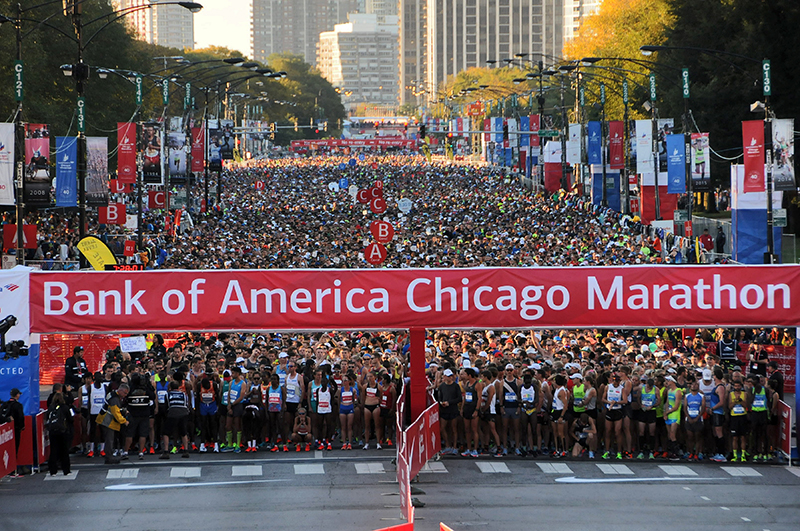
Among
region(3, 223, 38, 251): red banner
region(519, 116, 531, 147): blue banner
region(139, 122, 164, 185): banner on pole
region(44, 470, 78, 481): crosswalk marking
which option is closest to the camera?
region(44, 470, 78, 481): crosswalk marking

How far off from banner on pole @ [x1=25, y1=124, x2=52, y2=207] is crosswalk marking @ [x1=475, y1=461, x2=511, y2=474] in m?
14.3

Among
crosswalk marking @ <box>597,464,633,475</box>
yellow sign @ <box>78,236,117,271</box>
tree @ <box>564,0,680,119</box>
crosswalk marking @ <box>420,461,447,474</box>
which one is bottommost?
crosswalk marking @ <box>597,464,633,475</box>

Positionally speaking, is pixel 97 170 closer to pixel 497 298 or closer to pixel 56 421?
pixel 56 421

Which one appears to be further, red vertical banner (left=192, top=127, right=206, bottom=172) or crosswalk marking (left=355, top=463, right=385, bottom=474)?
red vertical banner (left=192, top=127, right=206, bottom=172)

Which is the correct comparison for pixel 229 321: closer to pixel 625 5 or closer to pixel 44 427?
pixel 44 427

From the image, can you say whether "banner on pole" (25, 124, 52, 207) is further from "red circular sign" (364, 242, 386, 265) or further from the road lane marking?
the road lane marking

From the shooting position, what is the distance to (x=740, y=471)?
53.3 feet

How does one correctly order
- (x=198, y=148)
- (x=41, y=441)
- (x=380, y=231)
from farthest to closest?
(x=198, y=148) < (x=380, y=231) < (x=41, y=441)

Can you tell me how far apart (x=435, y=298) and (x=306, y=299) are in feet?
5.91

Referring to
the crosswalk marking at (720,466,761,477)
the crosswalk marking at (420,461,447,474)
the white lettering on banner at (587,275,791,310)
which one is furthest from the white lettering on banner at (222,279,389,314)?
the crosswalk marking at (720,466,761,477)

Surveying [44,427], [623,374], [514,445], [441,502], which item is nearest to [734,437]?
[623,374]

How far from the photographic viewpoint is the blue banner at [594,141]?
4984 centimetres

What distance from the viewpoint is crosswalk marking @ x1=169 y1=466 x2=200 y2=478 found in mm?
15913

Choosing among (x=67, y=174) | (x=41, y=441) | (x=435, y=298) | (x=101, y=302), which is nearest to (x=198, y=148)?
(x=67, y=174)
